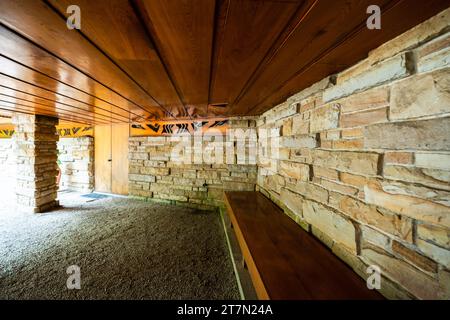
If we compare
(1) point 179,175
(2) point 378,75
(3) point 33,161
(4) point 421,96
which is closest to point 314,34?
(2) point 378,75

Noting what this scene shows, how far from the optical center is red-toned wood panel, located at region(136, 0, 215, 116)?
78cm

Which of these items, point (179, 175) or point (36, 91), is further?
point (179, 175)

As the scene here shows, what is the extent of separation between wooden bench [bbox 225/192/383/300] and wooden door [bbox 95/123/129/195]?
366 cm

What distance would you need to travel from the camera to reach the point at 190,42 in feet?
3.42

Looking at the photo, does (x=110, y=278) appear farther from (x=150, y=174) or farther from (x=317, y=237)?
(x=150, y=174)

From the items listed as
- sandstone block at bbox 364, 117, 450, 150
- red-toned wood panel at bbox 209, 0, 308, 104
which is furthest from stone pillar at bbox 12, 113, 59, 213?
sandstone block at bbox 364, 117, 450, 150

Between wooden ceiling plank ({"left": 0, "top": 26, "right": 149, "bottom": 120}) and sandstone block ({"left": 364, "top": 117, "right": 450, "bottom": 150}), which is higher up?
wooden ceiling plank ({"left": 0, "top": 26, "right": 149, "bottom": 120})

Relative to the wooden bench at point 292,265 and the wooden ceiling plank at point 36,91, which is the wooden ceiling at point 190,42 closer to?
the wooden ceiling plank at point 36,91

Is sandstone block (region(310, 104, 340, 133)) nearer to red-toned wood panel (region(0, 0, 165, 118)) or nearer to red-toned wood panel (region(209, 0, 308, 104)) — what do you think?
red-toned wood panel (region(209, 0, 308, 104))

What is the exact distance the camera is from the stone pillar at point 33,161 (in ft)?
11.0

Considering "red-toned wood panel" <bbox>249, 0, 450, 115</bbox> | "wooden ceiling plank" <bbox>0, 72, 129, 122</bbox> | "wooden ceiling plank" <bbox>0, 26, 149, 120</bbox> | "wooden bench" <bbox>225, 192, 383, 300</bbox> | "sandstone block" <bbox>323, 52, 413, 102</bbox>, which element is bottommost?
"wooden bench" <bbox>225, 192, 383, 300</bbox>

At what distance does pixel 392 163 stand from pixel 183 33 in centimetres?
129

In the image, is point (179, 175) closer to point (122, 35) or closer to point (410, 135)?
point (122, 35)
